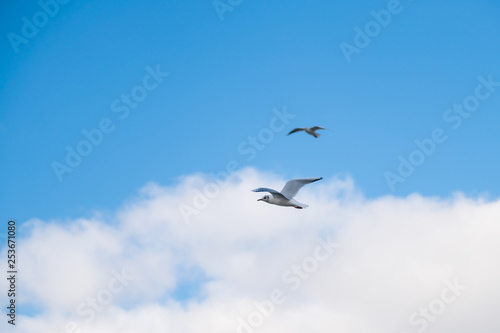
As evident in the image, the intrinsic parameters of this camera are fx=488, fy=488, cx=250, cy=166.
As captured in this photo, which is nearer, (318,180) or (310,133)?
(310,133)

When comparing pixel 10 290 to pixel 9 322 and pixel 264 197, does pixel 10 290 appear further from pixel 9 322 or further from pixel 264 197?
pixel 264 197

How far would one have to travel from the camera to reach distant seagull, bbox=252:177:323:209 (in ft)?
114

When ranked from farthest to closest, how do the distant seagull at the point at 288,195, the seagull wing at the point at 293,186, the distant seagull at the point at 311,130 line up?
the seagull wing at the point at 293,186
the distant seagull at the point at 288,195
the distant seagull at the point at 311,130

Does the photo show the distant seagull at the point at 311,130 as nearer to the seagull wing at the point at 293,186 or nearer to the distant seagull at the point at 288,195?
the distant seagull at the point at 288,195

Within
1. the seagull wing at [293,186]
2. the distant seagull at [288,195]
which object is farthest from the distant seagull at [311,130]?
the seagull wing at [293,186]

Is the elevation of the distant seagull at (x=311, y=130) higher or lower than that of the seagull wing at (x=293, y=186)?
Result: higher

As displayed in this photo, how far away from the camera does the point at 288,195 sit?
119 feet

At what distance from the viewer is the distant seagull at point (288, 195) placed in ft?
114

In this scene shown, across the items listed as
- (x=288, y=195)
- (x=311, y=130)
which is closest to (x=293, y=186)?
(x=288, y=195)

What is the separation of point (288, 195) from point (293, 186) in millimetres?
855

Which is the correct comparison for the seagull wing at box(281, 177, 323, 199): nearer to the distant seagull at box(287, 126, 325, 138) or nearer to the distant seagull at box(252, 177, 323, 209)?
the distant seagull at box(252, 177, 323, 209)

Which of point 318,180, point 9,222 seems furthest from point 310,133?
point 9,222

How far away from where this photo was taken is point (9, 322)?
109 ft

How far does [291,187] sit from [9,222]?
2080 cm
